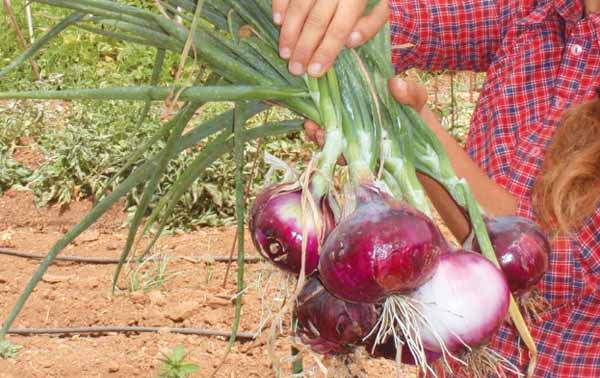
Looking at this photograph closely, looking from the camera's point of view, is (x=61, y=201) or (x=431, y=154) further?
(x=61, y=201)

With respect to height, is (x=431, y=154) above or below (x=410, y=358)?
above

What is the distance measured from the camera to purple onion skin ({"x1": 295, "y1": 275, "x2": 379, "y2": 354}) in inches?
30.9

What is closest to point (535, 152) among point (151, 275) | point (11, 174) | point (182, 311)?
point (182, 311)

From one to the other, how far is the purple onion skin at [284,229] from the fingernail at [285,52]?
0.43ft

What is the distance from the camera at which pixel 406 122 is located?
2.91 ft

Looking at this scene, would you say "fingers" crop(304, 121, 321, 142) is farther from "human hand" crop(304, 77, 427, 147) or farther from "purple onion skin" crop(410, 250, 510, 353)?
"purple onion skin" crop(410, 250, 510, 353)

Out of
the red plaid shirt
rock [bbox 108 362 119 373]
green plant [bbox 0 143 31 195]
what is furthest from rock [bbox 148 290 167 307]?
the red plaid shirt

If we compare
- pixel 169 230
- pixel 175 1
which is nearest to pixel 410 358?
pixel 175 1

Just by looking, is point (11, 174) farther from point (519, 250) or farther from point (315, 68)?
point (519, 250)

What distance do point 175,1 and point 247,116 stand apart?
14 centimetres

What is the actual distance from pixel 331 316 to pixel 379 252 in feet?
0.31

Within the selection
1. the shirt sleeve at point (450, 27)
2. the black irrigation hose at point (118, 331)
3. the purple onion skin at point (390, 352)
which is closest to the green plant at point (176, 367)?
the black irrigation hose at point (118, 331)

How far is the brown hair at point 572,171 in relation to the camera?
1159 millimetres

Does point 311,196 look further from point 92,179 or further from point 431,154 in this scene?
point 92,179
